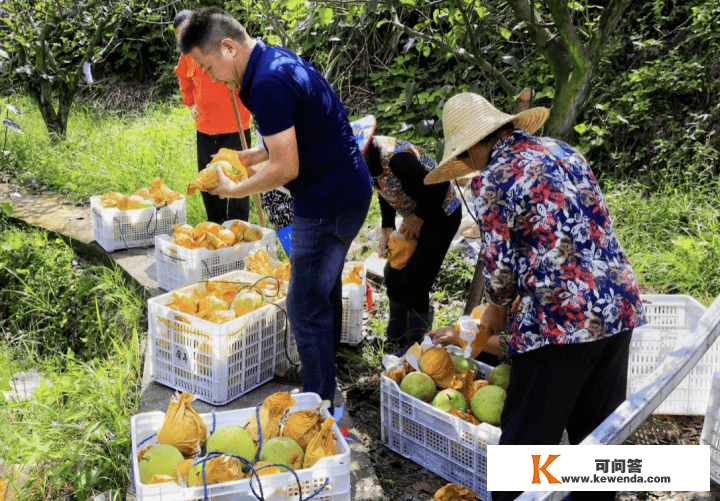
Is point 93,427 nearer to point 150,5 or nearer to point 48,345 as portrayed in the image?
point 48,345

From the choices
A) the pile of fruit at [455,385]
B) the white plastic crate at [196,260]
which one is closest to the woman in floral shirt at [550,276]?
the pile of fruit at [455,385]

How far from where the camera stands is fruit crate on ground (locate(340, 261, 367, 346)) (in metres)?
4.35

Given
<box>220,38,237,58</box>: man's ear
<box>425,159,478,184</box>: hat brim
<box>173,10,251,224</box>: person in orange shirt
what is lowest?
<box>173,10,251,224</box>: person in orange shirt

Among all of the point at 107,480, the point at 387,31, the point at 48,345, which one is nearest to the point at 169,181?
the point at 48,345

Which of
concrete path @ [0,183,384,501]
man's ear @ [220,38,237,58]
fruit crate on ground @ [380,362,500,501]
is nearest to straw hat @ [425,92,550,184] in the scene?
man's ear @ [220,38,237,58]

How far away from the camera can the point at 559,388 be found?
2.49 meters

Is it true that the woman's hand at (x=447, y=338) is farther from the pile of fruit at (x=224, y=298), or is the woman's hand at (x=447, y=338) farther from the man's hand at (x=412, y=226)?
the pile of fruit at (x=224, y=298)

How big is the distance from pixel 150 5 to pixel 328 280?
1027 centimetres

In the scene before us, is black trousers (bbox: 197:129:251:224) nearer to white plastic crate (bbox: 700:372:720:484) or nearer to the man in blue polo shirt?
the man in blue polo shirt

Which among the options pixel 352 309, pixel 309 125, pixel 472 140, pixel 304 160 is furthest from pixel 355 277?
pixel 472 140

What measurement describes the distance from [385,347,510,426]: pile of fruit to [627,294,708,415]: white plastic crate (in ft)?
2.74

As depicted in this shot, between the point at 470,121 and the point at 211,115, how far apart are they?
311 centimetres

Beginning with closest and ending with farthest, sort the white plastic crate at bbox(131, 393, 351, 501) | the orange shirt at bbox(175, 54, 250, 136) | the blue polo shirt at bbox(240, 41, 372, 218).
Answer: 1. the white plastic crate at bbox(131, 393, 351, 501)
2. the blue polo shirt at bbox(240, 41, 372, 218)
3. the orange shirt at bbox(175, 54, 250, 136)

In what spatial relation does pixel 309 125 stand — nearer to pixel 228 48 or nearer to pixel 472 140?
pixel 228 48
